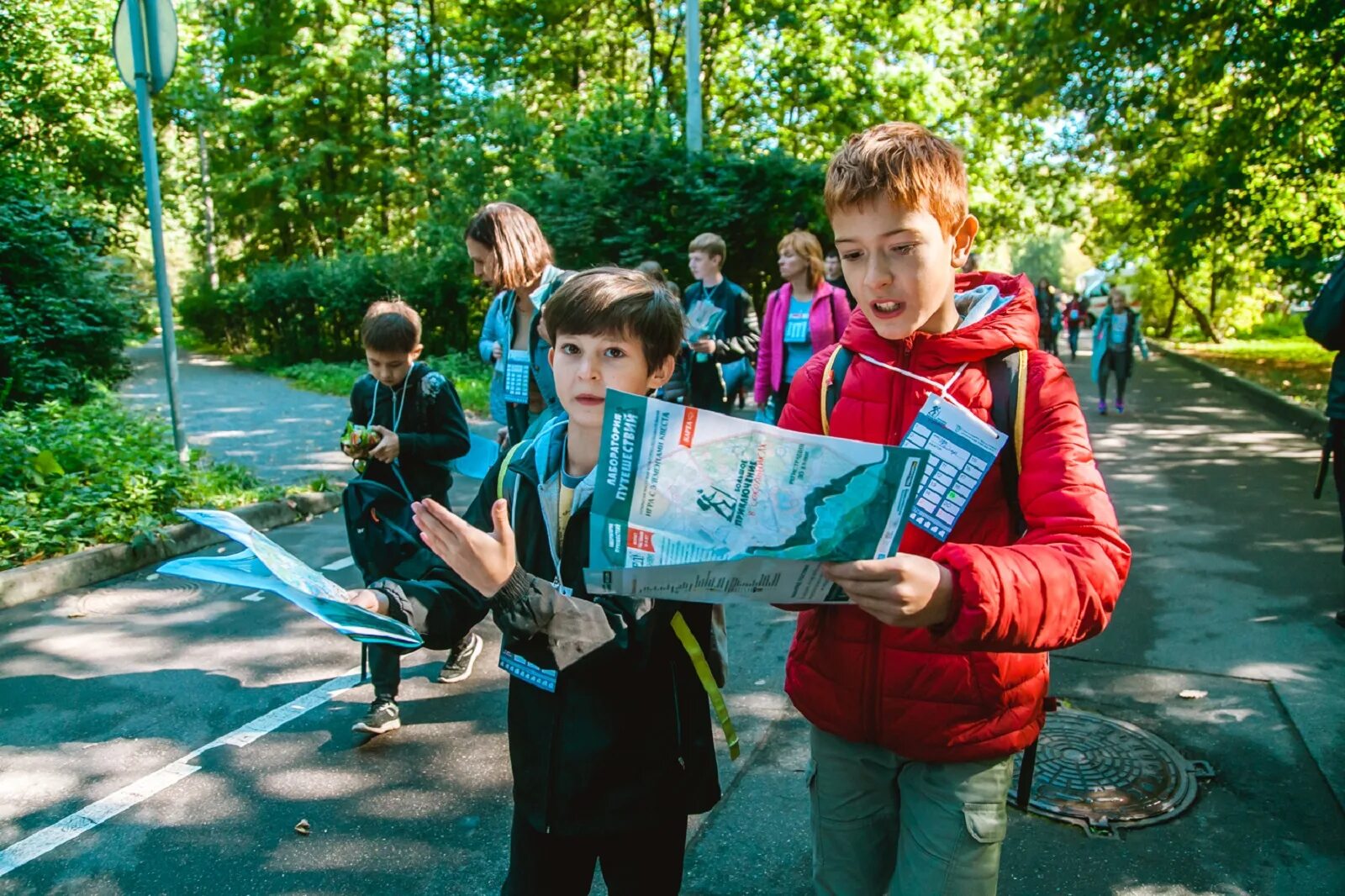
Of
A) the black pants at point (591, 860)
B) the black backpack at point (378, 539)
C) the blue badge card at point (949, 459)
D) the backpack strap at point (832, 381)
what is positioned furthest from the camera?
the black backpack at point (378, 539)

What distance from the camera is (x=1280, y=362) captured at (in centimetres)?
1998

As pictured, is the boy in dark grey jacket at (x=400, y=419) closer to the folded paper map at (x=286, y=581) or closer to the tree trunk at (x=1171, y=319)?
the folded paper map at (x=286, y=581)

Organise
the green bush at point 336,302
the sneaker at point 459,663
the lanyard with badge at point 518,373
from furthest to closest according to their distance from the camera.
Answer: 1. the green bush at point 336,302
2. the lanyard with badge at point 518,373
3. the sneaker at point 459,663

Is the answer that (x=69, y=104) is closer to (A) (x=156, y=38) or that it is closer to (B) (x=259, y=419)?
(B) (x=259, y=419)

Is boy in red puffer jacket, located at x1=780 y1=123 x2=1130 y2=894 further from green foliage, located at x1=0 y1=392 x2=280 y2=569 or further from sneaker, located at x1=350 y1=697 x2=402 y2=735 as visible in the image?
green foliage, located at x1=0 y1=392 x2=280 y2=569

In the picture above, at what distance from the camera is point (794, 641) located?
2076 millimetres

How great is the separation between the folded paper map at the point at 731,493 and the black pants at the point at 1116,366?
13.3 m

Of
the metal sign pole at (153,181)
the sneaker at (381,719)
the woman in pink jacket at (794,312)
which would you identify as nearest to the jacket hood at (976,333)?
the sneaker at (381,719)

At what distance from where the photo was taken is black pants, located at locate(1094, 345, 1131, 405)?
13.3 meters

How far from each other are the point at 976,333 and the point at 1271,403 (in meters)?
14.0

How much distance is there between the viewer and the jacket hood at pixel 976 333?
1750mm

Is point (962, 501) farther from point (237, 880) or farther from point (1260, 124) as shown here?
point (1260, 124)

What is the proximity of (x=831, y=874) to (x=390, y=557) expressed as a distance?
2.49 meters

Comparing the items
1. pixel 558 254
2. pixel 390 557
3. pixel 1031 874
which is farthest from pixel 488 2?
pixel 1031 874
